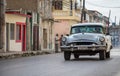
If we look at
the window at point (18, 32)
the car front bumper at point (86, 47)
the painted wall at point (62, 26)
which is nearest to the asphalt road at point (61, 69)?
the car front bumper at point (86, 47)

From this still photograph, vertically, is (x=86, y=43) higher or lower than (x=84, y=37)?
lower

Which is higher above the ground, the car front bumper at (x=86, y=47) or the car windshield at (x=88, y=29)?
the car windshield at (x=88, y=29)

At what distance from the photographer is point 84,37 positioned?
24.3 m

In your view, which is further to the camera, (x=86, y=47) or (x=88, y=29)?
(x=88, y=29)

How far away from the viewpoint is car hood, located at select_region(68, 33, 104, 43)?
79.5 feet

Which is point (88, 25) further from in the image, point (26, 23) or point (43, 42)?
point (43, 42)

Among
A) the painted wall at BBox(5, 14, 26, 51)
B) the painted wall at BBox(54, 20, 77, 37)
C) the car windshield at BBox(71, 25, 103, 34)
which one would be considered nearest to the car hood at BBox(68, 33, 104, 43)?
the car windshield at BBox(71, 25, 103, 34)

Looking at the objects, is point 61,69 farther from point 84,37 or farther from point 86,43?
point 86,43

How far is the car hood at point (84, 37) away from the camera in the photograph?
24.2 metres

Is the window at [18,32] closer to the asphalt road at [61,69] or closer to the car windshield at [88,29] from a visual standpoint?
the car windshield at [88,29]

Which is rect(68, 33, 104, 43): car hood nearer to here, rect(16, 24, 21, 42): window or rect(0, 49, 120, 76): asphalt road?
rect(0, 49, 120, 76): asphalt road

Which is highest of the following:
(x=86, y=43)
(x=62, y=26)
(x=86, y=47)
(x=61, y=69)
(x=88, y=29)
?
(x=62, y=26)

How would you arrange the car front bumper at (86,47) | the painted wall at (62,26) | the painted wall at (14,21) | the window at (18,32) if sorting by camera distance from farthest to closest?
the painted wall at (62,26)
the window at (18,32)
the painted wall at (14,21)
the car front bumper at (86,47)

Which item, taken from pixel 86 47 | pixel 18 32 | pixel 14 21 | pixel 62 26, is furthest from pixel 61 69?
pixel 62 26
